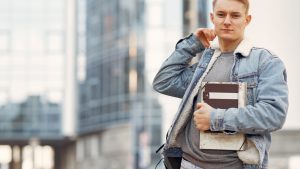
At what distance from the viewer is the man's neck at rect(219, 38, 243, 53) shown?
2981mm

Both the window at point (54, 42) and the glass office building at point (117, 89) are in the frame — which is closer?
the glass office building at point (117, 89)

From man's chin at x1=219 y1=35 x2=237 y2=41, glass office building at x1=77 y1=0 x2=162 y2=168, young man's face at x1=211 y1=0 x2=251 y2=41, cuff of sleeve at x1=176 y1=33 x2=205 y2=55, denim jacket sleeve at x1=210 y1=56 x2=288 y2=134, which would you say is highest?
young man's face at x1=211 y1=0 x2=251 y2=41

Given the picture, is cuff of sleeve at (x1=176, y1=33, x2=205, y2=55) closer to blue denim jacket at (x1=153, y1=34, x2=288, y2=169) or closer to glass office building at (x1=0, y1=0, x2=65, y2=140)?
blue denim jacket at (x1=153, y1=34, x2=288, y2=169)

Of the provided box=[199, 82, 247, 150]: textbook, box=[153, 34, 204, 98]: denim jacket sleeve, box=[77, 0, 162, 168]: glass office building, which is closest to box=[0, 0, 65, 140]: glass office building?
box=[77, 0, 162, 168]: glass office building

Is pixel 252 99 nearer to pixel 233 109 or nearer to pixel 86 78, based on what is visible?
pixel 233 109

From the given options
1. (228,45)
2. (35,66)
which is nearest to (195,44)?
(228,45)

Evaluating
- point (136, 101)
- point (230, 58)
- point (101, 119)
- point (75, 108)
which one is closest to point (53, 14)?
point (75, 108)

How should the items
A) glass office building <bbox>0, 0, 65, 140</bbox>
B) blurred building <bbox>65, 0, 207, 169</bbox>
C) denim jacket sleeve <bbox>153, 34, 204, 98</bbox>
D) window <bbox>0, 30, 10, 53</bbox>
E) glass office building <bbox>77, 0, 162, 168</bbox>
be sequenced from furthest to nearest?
window <bbox>0, 30, 10, 53</bbox> → glass office building <bbox>0, 0, 65, 140</bbox> → glass office building <bbox>77, 0, 162, 168</bbox> → blurred building <bbox>65, 0, 207, 169</bbox> → denim jacket sleeve <bbox>153, 34, 204, 98</bbox>

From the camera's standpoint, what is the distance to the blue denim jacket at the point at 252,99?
2.76m

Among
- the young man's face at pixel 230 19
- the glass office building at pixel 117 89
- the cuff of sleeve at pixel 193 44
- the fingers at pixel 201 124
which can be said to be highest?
the young man's face at pixel 230 19

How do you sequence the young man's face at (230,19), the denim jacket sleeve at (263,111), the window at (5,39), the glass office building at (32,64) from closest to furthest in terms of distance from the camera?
→ the denim jacket sleeve at (263,111) → the young man's face at (230,19) → the glass office building at (32,64) → the window at (5,39)

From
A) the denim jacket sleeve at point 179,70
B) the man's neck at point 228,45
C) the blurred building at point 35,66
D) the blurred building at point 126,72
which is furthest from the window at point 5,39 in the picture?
the man's neck at point 228,45

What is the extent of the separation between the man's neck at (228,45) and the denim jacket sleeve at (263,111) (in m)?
0.20

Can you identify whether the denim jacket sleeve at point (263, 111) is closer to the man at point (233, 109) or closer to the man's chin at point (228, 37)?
the man at point (233, 109)
